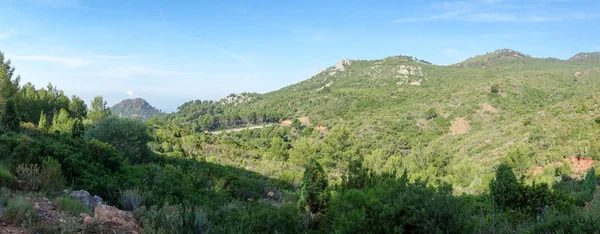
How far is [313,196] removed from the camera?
6605 mm

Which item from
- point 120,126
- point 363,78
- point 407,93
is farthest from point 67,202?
point 363,78

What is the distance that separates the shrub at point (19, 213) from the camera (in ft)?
12.8

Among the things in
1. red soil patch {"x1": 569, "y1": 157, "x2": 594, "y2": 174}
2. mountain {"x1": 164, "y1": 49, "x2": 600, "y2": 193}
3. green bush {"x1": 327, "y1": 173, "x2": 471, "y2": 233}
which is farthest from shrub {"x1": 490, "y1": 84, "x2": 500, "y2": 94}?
green bush {"x1": 327, "y1": 173, "x2": 471, "y2": 233}

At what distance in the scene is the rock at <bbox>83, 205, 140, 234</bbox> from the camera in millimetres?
4203

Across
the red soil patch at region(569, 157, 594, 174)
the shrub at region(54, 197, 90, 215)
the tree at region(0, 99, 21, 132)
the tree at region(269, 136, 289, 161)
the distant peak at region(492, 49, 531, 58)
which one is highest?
the distant peak at region(492, 49, 531, 58)

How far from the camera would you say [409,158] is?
31.8m

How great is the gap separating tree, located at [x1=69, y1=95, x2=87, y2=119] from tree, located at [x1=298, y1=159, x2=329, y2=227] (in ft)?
176

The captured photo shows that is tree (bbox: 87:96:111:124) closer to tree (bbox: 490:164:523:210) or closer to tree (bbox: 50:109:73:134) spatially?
tree (bbox: 50:109:73:134)

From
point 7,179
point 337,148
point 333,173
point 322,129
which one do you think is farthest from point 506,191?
point 322,129

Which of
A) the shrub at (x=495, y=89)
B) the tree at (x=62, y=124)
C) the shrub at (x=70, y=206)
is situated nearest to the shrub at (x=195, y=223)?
→ the shrub at (x=70, y=206)

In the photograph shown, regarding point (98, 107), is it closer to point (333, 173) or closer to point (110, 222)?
point (333, 173)

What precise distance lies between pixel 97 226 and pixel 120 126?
18683 mm

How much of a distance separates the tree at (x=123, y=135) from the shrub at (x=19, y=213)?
15775 mm

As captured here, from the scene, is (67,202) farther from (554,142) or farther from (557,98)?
(557,98)
